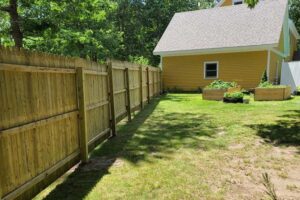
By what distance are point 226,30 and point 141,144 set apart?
1595 centimetres

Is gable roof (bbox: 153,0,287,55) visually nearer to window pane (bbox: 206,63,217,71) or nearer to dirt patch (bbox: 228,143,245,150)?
window pane (bbox: 206,63,217,71)

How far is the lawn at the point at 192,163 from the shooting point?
12.3 feet

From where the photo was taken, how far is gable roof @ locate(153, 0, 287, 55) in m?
17.7

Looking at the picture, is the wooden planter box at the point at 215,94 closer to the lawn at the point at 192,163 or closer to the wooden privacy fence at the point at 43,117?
the lawn at the point at 192,163

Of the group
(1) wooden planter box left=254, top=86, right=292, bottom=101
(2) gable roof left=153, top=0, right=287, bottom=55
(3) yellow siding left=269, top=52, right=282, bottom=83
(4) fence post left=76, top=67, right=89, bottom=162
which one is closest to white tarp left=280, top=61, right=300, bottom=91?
(3) yellow siding left=269, top=52, right=282, bottom=83

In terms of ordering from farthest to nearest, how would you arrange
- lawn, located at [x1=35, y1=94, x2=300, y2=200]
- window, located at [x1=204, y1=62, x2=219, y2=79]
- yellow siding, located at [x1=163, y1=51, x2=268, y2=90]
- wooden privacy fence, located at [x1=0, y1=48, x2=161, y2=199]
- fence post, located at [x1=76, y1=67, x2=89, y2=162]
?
window, located at [x1=204, y1=62, x2=219, y2=79] < yellow siding, located at [x1=163, y1=51, x2=268, y2=90] < fence post, located at [x1=76, y1=67, x2=89, y2=162] < lawn, located at [x1=35, y1=94, x2=300, y2=200] < wooden privacy fence, located at [x1=0, y1=48, x2=161, y2=199]

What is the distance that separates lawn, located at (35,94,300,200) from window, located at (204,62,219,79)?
11.2 metres

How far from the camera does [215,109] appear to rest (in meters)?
10.8

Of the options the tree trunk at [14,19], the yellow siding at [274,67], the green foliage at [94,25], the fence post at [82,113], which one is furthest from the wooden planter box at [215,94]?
the fence post at [82,113]

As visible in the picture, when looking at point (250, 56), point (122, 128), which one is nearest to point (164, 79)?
point (250, 56)

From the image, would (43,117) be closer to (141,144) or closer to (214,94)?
(141,144)

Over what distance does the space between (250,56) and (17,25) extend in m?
13.9

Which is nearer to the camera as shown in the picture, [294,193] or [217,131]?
[294,193]

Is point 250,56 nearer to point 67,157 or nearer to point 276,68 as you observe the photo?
point 276,68
